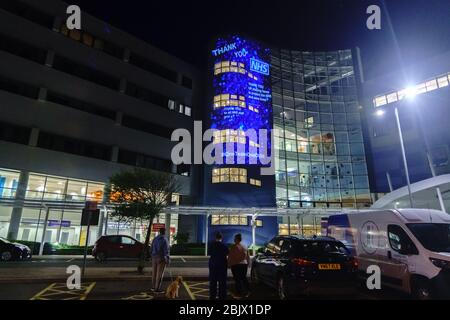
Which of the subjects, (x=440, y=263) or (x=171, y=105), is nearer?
(x=440, y=263)

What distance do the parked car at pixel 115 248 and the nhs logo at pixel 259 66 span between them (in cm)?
2522

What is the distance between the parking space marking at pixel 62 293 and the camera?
25.0ft

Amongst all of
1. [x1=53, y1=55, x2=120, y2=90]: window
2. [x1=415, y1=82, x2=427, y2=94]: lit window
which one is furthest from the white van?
[x1=415, y1=82, x2=427, y2=94]: lit window

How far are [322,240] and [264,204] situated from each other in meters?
23.8

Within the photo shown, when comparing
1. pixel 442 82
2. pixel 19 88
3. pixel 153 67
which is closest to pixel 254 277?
pixel 19 88

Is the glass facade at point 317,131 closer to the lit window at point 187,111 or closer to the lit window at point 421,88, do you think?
the lit window at point 421,88

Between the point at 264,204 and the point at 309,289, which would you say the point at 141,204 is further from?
the point at 264,204

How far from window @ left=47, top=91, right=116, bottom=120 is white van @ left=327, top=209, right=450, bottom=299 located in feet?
82.3

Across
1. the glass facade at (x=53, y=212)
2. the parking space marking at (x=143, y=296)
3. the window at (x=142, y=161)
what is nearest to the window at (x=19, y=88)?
the glass facade at (x=53, y=212)

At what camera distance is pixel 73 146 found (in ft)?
83.3

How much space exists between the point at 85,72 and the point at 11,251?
17.8m

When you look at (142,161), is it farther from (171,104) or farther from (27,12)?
(27,12)

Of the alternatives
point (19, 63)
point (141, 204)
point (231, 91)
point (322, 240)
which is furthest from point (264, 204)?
point (19, 63)

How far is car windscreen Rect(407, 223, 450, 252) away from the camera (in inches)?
293
